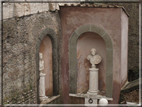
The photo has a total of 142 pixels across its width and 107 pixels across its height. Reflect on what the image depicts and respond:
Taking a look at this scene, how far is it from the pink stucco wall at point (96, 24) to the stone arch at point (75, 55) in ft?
0.31

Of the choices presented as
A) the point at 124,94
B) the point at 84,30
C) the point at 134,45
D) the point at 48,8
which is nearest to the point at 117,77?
the point at 124,94

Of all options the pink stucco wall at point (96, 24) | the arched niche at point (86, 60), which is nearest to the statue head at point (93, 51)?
the arched niche at point (86, 60)

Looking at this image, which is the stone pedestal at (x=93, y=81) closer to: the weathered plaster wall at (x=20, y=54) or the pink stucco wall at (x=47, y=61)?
the pink stucco wall at (x=47, y=61)

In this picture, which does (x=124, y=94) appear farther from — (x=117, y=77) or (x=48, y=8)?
(x=48, y=8)

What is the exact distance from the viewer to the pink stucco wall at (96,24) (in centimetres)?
712

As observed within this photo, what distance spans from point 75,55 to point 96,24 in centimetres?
118

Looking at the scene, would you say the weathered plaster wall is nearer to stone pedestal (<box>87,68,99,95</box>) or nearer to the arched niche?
the arched niche

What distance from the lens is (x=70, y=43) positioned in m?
7.50

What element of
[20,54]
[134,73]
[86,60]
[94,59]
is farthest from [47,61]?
[134,73]

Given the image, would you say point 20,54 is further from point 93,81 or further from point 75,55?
point 93,81

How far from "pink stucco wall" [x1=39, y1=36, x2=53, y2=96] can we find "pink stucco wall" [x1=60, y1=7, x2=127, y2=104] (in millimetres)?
525

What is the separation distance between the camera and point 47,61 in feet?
23.4

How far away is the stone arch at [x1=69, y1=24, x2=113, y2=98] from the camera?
7.20m

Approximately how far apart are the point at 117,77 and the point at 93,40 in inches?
59.3
